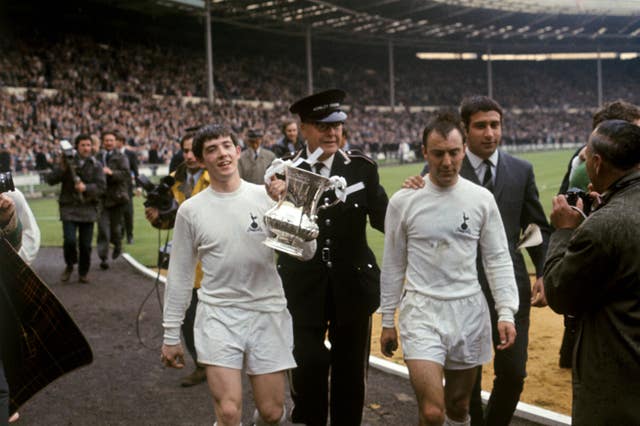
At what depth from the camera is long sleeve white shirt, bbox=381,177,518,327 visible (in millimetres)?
4121

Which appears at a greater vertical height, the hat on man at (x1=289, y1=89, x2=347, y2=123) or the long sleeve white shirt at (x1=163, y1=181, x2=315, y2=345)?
the hat on man at (x1=289, y1=89, x2=347, y2=123)

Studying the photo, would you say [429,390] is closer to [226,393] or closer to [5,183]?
[226,393]

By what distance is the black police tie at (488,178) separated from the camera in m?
4.73

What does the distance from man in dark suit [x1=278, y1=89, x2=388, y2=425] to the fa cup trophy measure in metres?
0.77

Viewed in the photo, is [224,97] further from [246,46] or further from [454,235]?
[454,235]

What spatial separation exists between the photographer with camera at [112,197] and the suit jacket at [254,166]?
3.02m

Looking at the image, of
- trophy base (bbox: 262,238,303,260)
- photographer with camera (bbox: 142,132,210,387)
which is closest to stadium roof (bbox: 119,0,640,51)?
photographer with camera (bbox: 142,132,210,387)

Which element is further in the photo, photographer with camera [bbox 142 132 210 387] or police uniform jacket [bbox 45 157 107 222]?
police uniform jacket [bbox 45 157 107 222]

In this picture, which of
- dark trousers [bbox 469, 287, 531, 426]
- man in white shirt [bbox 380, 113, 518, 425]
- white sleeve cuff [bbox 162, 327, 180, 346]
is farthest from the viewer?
dark trousers [bbox 469, 287, 531, 426]

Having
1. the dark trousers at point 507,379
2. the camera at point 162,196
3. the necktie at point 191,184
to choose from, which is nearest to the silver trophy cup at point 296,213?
the dark trousers at point 507,379

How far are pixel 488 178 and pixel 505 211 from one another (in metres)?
0.23

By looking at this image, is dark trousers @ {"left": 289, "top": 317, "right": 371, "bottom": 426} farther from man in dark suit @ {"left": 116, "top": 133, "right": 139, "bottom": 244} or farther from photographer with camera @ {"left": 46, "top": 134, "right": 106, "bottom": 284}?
man in dark suit @ {"left": 116, "top": 133, "right": 139, "bottom": 244}

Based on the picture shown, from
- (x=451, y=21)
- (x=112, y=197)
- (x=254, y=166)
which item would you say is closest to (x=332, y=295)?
(x=254, y=166)

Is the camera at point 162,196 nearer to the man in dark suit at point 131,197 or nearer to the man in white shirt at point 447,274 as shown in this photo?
the man in white shirt at point 447,274
